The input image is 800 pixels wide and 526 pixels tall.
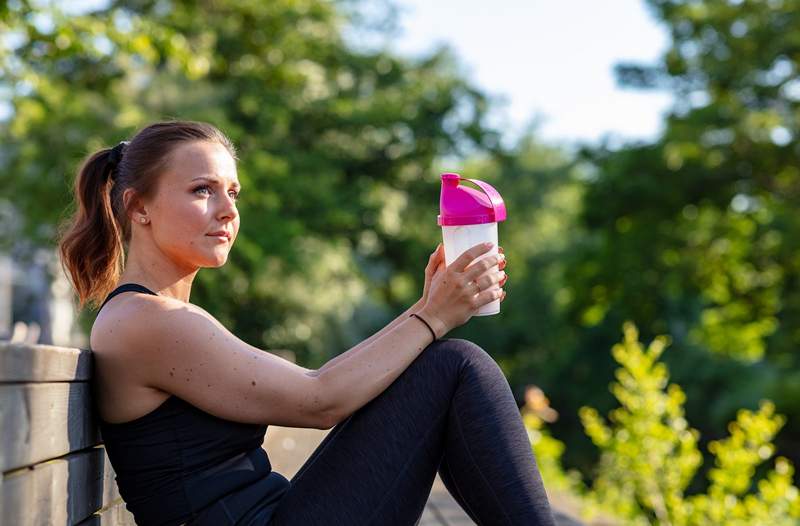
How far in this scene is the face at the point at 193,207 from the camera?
234cm

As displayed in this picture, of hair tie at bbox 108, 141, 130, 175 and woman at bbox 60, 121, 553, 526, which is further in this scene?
hair tie at bbox 108, 141, 130, 175

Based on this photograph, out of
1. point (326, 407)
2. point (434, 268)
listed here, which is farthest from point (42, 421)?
point (434, 268)

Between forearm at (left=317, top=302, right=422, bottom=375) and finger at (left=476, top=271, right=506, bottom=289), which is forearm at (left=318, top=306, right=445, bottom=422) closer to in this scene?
forearm at (left=317, top=302, right=422, bottom=375)

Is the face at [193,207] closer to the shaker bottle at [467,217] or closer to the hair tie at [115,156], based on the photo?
the hair tie at [115,156]

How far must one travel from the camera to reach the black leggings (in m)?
2.24

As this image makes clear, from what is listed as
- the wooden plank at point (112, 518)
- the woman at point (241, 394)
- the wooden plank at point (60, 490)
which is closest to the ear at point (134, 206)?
the woman at point (241, 394)

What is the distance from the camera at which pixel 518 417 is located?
229 cm

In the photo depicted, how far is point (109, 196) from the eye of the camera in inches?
96.4

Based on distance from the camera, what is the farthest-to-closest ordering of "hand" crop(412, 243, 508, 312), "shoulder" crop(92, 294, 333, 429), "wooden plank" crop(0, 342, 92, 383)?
1. "hand" crop(412, 243, 508, 312)
2. "shoulder" crop(92, 294, 333, 429)
3. "wooden plank" crop(0, 342, 92, 383)

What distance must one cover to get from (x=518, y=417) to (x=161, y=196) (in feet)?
2.84

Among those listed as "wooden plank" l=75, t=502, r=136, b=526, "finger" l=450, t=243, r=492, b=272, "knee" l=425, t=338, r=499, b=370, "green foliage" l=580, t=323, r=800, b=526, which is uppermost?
"finger" l=450, t=243, r=492, b=272

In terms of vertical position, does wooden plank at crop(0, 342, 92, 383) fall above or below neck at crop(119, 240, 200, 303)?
below

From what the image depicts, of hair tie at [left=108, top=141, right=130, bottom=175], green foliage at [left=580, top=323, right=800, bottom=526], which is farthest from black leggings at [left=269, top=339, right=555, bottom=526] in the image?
green foliage at [left=580, top=323, right=800, bottom=526]

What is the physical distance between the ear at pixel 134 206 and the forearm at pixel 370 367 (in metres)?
0.51
